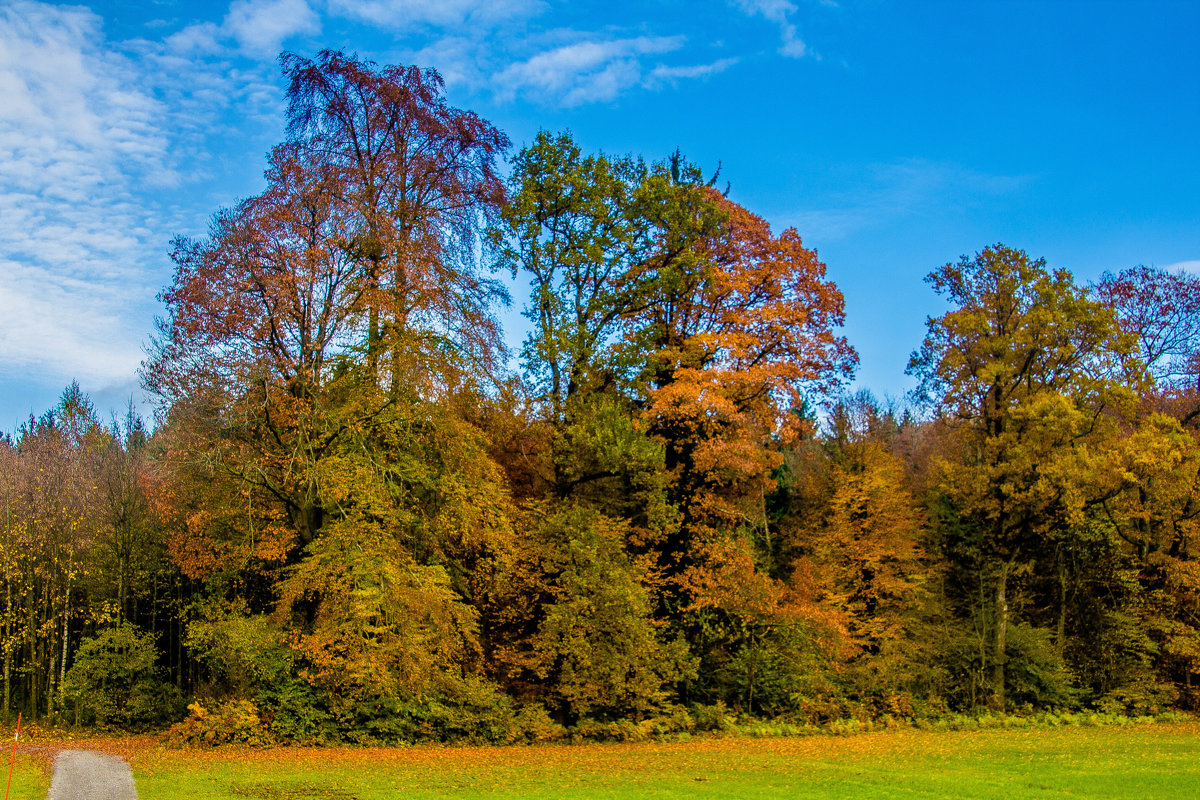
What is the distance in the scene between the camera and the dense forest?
74.4 ft

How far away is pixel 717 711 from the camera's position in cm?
2758

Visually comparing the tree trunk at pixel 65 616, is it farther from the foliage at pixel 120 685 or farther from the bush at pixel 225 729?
the bush at pixel 225 729

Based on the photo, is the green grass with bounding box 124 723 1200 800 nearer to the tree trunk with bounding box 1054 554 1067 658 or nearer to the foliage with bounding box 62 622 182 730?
the tree trunk with bounding box 1054 554 1067 658

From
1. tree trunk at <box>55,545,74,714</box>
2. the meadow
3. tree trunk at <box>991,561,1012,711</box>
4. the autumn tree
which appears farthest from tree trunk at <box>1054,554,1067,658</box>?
tree trunk at <box>55,545,74,714</box>

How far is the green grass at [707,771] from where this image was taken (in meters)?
15.9


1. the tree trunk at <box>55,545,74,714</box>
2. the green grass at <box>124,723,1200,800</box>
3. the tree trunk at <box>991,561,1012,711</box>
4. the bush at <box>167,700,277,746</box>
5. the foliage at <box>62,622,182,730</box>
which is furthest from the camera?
the tree trunk at <box>991,561,1012,711</box>

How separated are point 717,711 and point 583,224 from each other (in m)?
16.4

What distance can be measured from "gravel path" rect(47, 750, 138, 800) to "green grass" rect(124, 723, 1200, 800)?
0.35 meters

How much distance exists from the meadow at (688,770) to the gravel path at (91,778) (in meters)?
0.29

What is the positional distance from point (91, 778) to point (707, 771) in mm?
12512

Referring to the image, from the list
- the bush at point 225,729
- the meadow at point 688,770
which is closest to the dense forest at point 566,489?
the bush at point 225,729

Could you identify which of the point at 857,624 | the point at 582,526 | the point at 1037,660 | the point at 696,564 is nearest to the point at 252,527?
the point at 582,526

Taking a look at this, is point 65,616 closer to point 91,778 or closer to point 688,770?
point 91,778

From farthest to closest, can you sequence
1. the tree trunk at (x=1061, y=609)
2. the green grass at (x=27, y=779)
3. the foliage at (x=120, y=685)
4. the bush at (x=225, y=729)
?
the tree trunk at (x=1061, y=609), the foliage at (x=120, y=685), the bush at (x=225, y=729), the green grass at (x=27, y=779)
